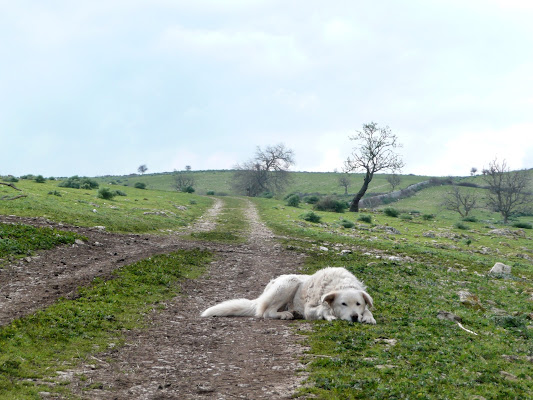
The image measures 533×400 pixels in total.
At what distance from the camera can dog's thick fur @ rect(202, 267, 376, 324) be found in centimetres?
1068

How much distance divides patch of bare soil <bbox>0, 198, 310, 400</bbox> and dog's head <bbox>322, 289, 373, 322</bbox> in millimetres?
1128

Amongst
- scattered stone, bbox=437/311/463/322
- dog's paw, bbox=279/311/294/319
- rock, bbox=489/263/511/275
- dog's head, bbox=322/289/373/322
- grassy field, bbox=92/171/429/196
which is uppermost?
grassy field, bbox=92/171/429/196

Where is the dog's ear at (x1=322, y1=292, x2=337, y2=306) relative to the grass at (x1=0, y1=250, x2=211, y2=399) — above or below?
above

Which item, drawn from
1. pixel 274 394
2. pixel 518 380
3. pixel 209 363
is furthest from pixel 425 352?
pixel 209 363

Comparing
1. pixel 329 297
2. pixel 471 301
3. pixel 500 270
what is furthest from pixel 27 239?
pixel 500 270

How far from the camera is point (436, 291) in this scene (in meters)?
15.3

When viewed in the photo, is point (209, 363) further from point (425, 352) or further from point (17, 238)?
point (17, 238)

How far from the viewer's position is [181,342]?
362 inches

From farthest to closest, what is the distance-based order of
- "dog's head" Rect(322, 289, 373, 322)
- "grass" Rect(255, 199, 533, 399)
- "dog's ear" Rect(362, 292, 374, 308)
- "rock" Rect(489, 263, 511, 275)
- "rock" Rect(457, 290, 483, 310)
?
"rock" Rect(489, 263, 511, 275) < "rock" Rect(457, 290, 483, 310) < "dog's ear" Rect(362, 292, 374, 308) < "dog's head" Rect(322, 289, 373, 322) < "grass" Rect(255, 199, 533, 399)

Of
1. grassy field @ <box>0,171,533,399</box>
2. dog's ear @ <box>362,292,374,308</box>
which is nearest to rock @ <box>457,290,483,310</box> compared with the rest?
grassy field @ <box>0,171,533,399</box>

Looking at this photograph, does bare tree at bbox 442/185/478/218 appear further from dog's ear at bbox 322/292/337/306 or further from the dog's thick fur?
dog's ear at bbox 322/292/337/306

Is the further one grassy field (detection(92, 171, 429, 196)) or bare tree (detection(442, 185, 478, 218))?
grassy field (detection(92, 171, 429, 196))

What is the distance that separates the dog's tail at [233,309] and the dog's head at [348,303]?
2055mm

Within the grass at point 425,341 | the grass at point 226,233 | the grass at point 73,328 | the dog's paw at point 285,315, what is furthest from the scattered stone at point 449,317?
the grass at point 226,233
